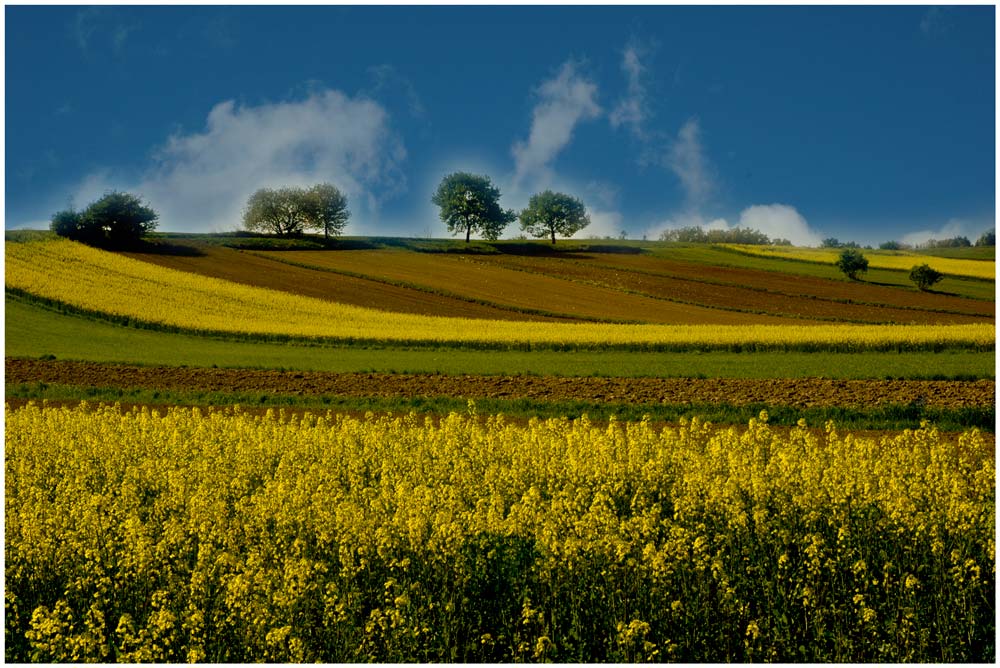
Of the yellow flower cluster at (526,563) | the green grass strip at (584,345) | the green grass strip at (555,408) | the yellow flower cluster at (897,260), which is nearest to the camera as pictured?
the yellow flower cluster at (526,563)

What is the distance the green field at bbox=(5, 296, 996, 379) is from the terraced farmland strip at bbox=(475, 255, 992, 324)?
28.8 m

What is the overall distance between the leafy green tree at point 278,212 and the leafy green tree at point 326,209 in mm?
607

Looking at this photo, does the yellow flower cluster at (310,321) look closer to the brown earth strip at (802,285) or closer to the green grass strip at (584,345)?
the green grass strip at (584,345)

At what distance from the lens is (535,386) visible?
3034 cm

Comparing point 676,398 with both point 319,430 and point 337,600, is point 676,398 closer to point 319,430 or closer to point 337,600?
point 319,430

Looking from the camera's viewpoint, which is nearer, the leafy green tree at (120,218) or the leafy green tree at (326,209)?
the leafy green tree at (120,218)

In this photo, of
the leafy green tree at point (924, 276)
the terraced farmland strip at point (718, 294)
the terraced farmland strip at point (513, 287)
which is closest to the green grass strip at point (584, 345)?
the terraced farmland strip at point (513, 287)

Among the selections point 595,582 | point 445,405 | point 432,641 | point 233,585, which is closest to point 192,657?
point 233,585

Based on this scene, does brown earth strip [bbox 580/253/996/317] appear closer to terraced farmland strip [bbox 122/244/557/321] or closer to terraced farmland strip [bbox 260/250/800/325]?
terraced farmland strip [bbox 260/250/800/325]

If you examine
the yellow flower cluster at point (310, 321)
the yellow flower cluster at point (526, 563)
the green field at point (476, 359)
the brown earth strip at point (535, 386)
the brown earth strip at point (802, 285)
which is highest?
the brown earth strip at point (802, 285)

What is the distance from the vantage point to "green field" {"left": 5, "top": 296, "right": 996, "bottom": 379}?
108 ft

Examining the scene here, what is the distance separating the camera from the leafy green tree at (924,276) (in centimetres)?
8175

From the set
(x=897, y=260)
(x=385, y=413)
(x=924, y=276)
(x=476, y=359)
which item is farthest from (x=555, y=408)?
(x=897, y=260)

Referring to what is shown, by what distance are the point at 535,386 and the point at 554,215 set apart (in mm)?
93651
